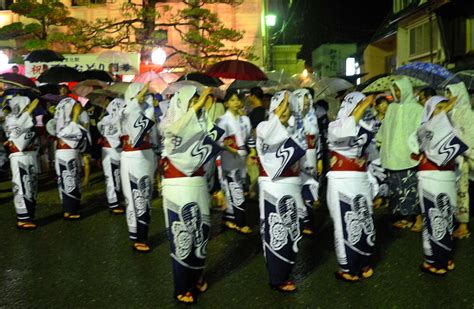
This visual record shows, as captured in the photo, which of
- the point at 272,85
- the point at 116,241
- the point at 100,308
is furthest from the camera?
the point at 272,85

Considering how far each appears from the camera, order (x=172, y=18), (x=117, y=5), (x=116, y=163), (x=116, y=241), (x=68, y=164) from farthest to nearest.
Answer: (x=117, y=5) → (x=172, y=18) → (x=116, y=163) → (x=68, y=164) → (x=116, y=241)

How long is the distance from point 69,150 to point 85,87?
15.1 feet

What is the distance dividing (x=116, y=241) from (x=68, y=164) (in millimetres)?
1770

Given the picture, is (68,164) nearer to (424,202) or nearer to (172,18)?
(424,202)

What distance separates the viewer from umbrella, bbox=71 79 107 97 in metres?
12.0

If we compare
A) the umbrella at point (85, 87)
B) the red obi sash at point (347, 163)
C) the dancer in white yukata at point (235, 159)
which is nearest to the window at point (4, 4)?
the umbrella at point (85, 87)

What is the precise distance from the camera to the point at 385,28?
910 inches

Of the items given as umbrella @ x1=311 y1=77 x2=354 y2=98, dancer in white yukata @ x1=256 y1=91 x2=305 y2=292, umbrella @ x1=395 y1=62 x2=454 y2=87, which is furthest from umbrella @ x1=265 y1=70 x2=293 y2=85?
dancer in white yukata @ x1=256 y1=91 x2=305 y2=292

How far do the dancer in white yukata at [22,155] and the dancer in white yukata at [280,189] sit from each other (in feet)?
13.5

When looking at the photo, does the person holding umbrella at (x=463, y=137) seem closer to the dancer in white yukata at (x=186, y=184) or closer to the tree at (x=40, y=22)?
the dancer in white yukata at (x=186, y=184)

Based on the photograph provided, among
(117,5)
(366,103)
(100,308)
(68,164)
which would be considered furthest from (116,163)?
(117,5)

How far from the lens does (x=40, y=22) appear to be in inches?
753

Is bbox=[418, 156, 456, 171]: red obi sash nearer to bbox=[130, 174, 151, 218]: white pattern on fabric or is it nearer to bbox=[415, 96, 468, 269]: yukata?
bbox=[415, 96, 468, 269]: yukata

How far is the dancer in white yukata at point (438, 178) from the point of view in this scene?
5.11 m
